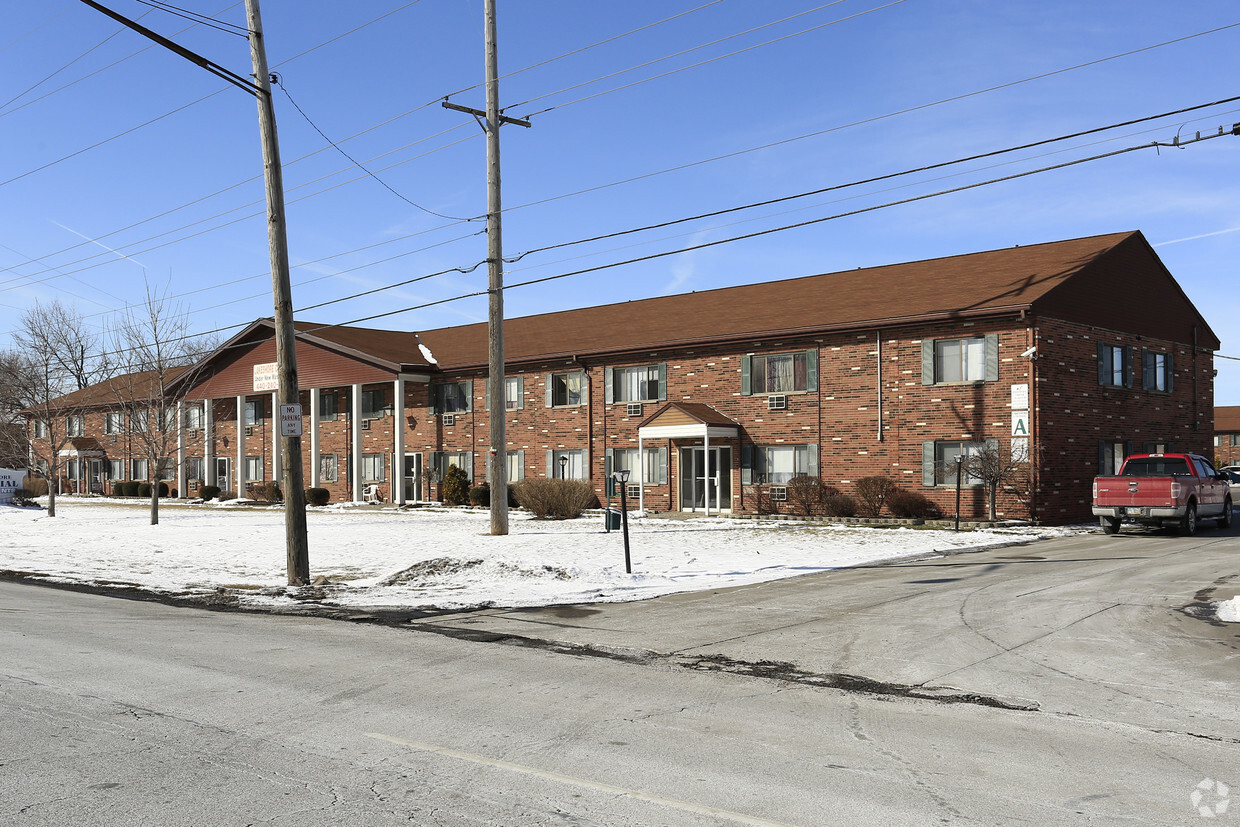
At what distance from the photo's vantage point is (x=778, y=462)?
1255 inches

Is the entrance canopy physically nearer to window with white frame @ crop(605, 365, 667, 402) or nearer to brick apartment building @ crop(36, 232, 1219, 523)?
brick apartment building @ crop(36, 232, 1219, 523)

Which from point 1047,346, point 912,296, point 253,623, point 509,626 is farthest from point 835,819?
point 912,296

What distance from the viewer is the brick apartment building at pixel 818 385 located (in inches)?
1092

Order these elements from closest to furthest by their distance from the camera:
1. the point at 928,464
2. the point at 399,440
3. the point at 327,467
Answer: the point at 928,464
the point at 399,440
the point at 327,467

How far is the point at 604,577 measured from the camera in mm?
16391

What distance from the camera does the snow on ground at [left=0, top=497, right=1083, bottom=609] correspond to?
15.5 meters

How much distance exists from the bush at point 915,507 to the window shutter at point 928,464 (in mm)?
437

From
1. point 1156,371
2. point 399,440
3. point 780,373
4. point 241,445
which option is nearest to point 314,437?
point 399,440

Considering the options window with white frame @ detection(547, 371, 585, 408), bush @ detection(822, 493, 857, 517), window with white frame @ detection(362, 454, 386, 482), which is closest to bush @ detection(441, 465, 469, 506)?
window with white frame @ detection(547, 371, 585, 408)

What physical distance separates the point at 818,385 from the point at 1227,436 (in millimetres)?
72678

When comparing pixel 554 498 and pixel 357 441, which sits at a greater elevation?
pixel 357 441

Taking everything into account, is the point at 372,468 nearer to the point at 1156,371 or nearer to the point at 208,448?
the point at 208,448

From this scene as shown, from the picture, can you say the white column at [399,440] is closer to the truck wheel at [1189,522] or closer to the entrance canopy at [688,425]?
the entrance canopy at [688,425]

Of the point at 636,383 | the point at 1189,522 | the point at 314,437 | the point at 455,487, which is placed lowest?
the point at 1189,522
